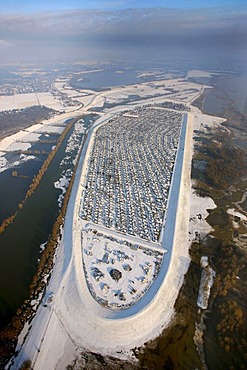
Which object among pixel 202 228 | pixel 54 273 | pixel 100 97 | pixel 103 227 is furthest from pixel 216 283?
pixel 100 97

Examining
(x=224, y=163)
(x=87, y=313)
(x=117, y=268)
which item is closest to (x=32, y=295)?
(x=87, y=313)

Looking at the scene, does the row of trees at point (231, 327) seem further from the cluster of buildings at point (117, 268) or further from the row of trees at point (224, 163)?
the row of trees at point (224, 163)

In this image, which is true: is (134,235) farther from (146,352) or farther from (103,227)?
(146,352)

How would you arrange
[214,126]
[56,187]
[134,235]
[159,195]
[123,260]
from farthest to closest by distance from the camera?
[214,126]
[56,187]
[159,195]
[134,235]
[123,260]

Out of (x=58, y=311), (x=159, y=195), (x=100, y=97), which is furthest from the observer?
(x=100, y=97)

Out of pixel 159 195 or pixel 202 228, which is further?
pixel 159 195

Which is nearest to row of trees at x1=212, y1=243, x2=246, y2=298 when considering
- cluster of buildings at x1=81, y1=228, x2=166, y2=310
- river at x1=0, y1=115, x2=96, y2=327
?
cluster of buildings at x1=81, y1=228, x2=166, y2=310
